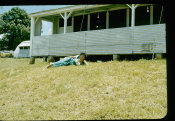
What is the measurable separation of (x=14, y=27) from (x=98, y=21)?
969 inches

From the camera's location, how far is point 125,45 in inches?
318

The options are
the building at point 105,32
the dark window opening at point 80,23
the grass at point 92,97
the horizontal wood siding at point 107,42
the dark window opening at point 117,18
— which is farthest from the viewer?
the dark window opening at point 80,23

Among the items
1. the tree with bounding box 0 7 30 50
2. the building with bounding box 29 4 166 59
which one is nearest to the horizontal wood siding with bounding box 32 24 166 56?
the building with bounding box 29 4 166 59

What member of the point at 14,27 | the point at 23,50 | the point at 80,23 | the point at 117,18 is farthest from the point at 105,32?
the point at 14,27

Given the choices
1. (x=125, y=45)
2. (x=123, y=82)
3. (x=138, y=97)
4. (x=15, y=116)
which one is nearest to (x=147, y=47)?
(x=125, y=45)

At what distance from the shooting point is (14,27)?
104 ft

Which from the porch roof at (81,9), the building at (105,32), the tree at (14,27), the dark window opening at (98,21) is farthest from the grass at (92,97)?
the tree at (14,27)

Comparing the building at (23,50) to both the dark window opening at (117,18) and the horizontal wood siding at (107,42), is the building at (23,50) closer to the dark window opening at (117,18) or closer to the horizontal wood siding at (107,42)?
the horizontal wood siding at (107,42)

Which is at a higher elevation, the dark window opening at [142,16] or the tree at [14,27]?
the tree at [14,27]

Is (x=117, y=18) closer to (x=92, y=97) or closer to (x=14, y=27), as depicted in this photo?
(x=92, y=97)

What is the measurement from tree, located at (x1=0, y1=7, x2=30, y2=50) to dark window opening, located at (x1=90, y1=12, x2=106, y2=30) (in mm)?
21998

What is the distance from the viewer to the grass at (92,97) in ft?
9.87

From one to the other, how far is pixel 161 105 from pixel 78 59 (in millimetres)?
4921

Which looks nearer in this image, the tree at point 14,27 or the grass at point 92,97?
the grass at point 92,97
